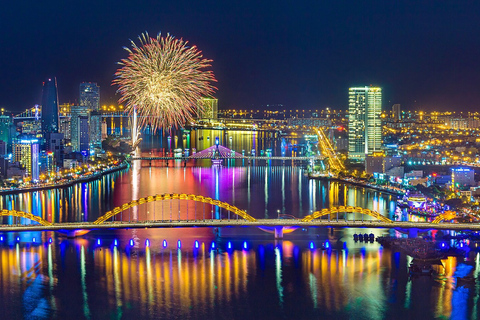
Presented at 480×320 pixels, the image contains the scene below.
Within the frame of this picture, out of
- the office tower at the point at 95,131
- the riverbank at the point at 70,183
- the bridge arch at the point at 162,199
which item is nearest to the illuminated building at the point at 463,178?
the bridge arch at the point at 162,199

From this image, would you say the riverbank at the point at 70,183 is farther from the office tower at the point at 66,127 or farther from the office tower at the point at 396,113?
the office tower at the point at 396,113

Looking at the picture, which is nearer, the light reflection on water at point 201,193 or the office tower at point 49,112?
the light reflection on water at point 201,193

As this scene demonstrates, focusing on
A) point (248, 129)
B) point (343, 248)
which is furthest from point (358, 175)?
point (248, 129)

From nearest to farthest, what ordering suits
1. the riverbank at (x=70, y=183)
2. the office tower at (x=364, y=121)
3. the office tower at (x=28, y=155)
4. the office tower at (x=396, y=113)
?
the riverbank at (x=70, y=183) → the office tower at (x=28, y=155) → the office tower at (x=364, y=121) → the office tower at (x=396, y=113)

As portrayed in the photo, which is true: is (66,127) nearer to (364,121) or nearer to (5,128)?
(5,128)

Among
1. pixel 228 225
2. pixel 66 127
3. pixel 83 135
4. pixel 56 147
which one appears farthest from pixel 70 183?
pixel 66 127

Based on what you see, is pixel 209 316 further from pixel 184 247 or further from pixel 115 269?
pixel 184 247

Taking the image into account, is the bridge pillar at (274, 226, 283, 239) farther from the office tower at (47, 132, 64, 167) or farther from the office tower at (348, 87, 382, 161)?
the office tower at (348, 87, 382, 161)

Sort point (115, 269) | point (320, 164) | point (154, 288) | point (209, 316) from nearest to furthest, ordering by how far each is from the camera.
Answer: point (209, 316) < point (154, 288) < point (115, 269) < point (320, 164)
